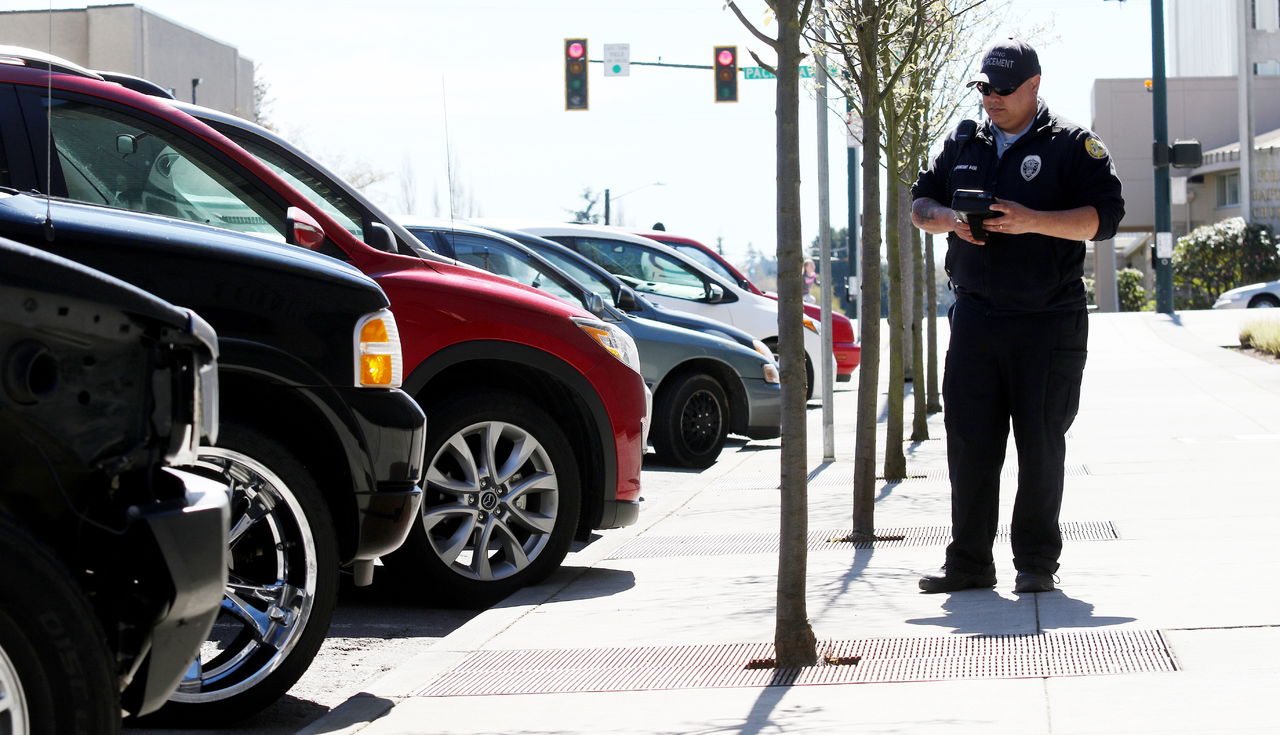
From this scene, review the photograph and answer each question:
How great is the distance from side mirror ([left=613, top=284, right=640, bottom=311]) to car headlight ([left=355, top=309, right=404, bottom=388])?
7212 mm

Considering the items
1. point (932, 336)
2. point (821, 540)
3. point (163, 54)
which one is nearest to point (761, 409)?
point (932, 336)

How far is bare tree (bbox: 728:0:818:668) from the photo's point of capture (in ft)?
16.4

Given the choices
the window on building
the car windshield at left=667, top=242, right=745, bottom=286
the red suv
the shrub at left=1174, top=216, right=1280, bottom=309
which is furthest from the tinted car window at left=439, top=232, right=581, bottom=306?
the window on building

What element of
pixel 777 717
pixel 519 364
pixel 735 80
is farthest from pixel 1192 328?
pixel 777 717

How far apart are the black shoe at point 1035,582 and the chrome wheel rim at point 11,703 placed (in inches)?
156

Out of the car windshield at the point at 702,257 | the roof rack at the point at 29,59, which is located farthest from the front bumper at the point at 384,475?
the car windshield at the point at 702,257

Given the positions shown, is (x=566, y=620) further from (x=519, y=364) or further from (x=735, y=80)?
(x=735, y=80)

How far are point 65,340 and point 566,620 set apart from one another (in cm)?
322

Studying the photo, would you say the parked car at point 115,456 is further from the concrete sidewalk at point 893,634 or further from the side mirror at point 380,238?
the side mirror at point 380,238

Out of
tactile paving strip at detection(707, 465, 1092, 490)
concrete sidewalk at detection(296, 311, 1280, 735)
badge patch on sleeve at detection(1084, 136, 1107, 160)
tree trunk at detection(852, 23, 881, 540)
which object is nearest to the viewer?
concrete sidewalk at detection(296, 311, 1280, 735)

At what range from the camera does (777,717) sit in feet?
14.3

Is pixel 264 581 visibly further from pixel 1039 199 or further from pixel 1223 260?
pixel 1223 260

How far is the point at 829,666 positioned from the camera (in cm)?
496

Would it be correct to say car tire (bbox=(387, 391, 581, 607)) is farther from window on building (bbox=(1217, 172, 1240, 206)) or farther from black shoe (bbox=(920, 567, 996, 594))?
window on building (bbox=(1217, 172, 1240, 206))
